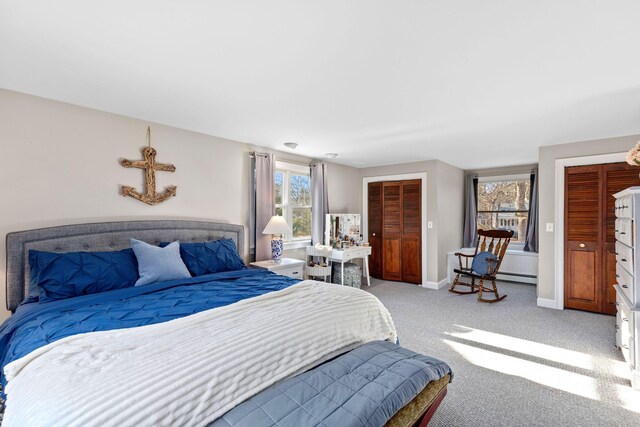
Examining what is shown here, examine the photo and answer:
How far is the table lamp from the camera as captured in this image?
403cm

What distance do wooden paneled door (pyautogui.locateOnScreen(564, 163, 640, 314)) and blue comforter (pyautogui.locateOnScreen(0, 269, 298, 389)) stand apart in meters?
4.00

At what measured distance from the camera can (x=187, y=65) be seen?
80.7 inches

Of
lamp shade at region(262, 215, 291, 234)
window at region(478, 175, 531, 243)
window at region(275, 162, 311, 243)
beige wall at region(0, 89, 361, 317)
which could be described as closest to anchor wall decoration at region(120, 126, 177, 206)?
beige wall at region(0, 89, 361, 317)

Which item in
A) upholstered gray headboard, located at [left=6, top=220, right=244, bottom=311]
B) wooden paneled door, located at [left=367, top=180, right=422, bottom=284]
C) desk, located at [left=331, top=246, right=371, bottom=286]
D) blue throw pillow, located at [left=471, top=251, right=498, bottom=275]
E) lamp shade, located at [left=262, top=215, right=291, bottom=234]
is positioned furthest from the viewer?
wooden paneled door, located at [left=367, top=180, right=422, bottom=284]

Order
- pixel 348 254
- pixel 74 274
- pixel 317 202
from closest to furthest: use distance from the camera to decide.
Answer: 1. pixel 74 274
2. pixel 348 254
3. pixel 317 202

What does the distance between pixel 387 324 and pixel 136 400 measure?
166cm

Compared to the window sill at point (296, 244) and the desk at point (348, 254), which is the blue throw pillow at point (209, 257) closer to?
the window sill at point (296, 244)

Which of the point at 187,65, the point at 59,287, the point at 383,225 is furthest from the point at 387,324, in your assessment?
the point at 383,225

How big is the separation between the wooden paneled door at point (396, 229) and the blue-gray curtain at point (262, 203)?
258 centimetres

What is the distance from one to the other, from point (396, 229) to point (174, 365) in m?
5.11

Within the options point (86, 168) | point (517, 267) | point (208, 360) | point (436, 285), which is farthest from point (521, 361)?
point (86, 168)

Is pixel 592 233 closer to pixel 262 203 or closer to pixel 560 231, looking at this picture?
pixel 560 231

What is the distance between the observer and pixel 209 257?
3.16 m

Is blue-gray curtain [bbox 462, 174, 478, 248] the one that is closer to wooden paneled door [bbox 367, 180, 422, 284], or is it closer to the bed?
wooden paneled door [bbox 367, 180, 422, 284]
